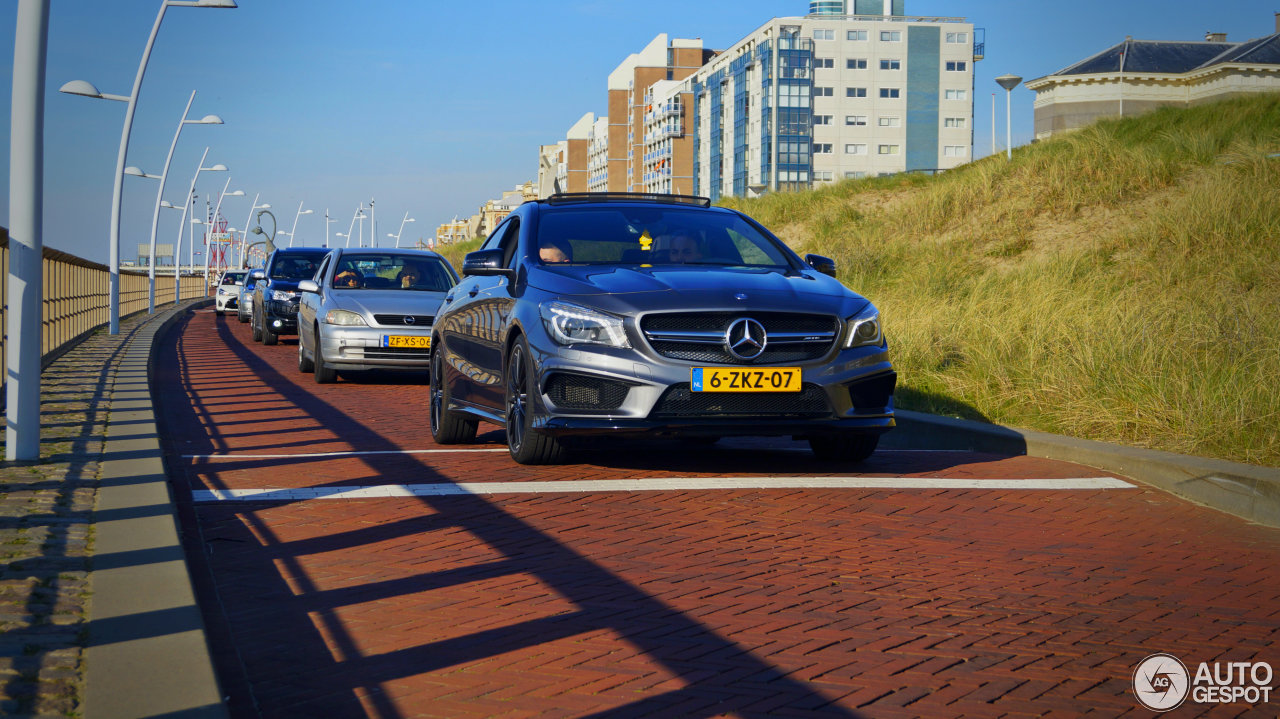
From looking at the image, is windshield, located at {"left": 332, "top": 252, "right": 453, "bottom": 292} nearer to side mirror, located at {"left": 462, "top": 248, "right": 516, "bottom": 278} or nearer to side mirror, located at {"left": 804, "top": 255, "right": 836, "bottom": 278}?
side mirror, located at {"left": 462, "top": 248, "right": 516, "bottom": 278}

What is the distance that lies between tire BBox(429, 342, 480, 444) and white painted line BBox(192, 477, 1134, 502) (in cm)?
209

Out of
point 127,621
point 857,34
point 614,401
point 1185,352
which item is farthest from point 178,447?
point 857,34

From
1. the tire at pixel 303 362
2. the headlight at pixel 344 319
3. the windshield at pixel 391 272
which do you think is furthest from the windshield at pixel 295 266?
the headlight at pixel 344 319

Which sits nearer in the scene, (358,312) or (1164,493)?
(1164,493)

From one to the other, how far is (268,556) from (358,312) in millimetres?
9922

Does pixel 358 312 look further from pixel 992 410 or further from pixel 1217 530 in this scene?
pixel 1217 530

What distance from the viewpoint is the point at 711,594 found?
4.96m

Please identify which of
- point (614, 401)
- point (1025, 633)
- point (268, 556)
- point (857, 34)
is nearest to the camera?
point (1025, 633)

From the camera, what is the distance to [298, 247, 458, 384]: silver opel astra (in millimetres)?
15203

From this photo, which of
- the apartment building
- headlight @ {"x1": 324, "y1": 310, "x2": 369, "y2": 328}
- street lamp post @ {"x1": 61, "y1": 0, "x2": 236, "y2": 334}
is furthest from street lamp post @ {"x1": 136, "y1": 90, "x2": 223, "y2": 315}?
the apartment building

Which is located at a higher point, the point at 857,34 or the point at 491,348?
the point at 857,34

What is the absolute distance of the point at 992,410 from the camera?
415 inches

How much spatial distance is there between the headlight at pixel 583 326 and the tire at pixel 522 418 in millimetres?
282

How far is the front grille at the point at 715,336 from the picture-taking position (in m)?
7.37
